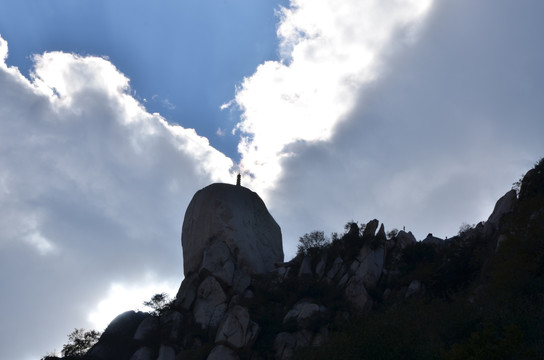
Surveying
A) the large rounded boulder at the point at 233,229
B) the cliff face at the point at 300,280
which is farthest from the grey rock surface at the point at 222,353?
the large rounded boulder at the point at 233,229

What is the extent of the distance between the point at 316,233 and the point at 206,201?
13814mm

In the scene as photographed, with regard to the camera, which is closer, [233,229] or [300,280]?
[300,280]

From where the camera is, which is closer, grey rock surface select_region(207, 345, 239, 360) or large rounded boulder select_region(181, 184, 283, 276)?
grey rock surface select_region(207, 345, 239, 360)

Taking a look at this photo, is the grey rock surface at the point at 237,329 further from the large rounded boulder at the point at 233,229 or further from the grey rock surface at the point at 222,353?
the large rounded boulder at the point at 233,229

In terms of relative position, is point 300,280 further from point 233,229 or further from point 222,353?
point 222,353

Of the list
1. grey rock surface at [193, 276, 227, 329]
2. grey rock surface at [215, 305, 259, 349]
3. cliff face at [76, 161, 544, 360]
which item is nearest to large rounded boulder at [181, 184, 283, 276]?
cliff face at [76, 161, 544, 360]

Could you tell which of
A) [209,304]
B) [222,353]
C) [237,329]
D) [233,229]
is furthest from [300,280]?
[222,353]

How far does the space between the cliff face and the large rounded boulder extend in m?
0.14

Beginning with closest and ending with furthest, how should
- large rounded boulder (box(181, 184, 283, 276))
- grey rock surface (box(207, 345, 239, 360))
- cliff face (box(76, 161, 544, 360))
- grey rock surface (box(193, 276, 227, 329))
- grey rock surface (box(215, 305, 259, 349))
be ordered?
cliff face (box(76, 161, 544, 360)), grey rock surface (box(207, 345, 239, 360)), grey rock surface (box(215, 305, 259, 349)), grey rock surface (box(193, 276, 227, 329)), large rounded boulder (box(181, 184, 283, 276))

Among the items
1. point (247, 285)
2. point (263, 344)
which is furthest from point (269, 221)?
point (263, 344)

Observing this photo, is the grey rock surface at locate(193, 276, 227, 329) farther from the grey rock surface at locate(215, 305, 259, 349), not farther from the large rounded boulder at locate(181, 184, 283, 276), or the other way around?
the large rounded boulder at locate(181, 184, 283, 276)

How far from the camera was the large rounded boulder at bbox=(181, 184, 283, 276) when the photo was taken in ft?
212

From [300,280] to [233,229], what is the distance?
1157 cm

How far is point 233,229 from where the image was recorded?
216ft
